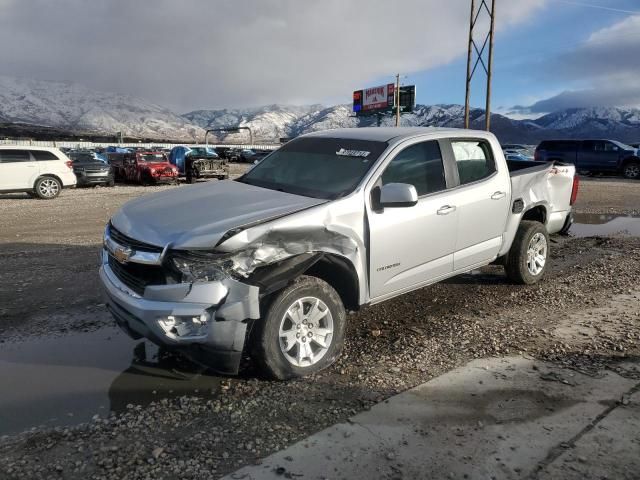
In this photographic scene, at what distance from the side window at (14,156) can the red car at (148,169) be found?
6.60 meters

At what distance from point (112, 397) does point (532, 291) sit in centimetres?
461

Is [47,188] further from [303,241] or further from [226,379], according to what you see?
[303,241]

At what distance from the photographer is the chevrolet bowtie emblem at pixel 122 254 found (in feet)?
11.7

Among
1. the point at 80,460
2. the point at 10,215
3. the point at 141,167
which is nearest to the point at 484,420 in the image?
the point at 80,460

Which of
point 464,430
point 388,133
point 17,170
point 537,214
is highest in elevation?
point 388,133

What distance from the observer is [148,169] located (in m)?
22.6

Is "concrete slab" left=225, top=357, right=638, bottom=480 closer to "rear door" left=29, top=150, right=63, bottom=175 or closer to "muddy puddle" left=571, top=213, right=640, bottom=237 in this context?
"muddy puddle" left=571, top=213, right=640, bottom=237

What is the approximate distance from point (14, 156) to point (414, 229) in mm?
15820

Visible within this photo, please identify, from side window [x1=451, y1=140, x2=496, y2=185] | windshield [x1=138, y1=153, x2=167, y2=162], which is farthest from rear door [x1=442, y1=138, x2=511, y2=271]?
windshield [x1=138, y1=153, x2=167, y2=162]

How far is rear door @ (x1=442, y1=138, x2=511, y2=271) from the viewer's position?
490 centimetres

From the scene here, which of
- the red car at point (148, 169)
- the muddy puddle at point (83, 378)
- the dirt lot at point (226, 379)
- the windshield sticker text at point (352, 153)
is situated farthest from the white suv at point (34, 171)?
the windshield sticker text at point (352, 153)

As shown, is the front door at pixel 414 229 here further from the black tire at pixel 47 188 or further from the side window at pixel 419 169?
the black tire at pixel 47 188

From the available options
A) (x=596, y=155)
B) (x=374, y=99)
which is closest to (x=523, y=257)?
(x=596, y=155)

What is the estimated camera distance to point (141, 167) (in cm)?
2283
